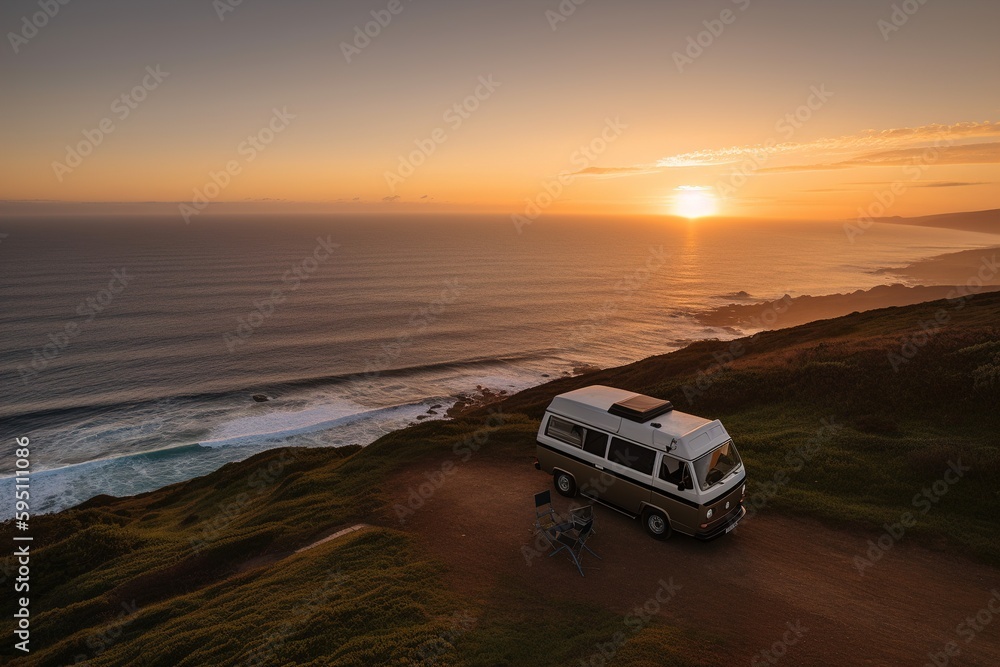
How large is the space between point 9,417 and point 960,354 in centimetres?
6486

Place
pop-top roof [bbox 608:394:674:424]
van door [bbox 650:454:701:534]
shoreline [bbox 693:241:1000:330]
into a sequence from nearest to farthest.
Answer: van door [bbox 650:454:701:534], pop-top roof [bbox 608:394:674:424], shoreline [bbox 693:241:1000:330]

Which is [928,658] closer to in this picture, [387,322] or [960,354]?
[960,354]

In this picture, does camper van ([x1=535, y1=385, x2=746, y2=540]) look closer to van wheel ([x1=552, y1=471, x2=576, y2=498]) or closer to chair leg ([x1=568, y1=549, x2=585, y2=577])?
van wheel ([x1=552, y1=471, x2=576, y2=498])

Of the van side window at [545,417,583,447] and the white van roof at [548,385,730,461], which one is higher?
the white van roof at [548,385,730,461]

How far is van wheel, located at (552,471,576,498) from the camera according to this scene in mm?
15408

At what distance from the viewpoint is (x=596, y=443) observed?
47.5 ft

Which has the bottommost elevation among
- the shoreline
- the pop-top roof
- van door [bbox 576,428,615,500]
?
the shoreline

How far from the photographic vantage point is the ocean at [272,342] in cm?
3900

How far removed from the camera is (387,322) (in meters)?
72.0

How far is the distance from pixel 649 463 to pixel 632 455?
553mm

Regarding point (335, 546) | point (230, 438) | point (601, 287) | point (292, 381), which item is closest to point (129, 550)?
point (335, 546)

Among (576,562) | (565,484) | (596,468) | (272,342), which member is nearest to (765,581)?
(576,562)

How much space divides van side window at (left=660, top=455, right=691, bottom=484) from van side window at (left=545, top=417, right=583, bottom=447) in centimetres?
273

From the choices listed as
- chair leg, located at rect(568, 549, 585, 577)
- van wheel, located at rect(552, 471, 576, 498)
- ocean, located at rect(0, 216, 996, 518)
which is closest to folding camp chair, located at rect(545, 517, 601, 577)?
chair leg, located at rect(568, 549, 585, 577)
